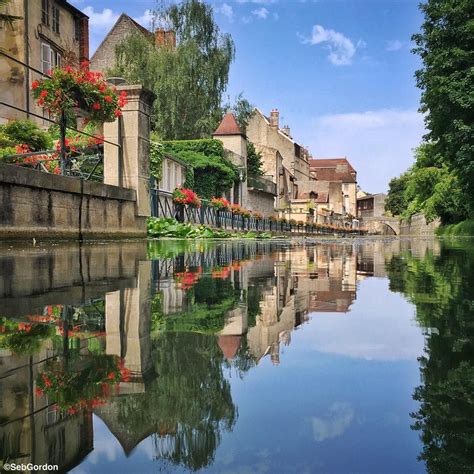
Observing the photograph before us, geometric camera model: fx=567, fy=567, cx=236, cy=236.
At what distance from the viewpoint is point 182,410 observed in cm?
133

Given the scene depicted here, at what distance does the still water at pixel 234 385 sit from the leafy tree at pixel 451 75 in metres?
21.1

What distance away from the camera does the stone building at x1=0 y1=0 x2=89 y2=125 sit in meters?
25.7

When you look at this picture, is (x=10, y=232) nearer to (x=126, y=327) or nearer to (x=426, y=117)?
(x=126, y=327)

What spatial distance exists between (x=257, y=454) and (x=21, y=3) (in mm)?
28918

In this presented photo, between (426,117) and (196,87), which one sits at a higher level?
(196,87)

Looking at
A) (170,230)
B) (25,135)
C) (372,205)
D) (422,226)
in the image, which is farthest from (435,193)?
(372,205)

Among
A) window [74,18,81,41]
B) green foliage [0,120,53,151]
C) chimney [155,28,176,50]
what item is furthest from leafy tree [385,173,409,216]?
green foliage [0,120,53,151]

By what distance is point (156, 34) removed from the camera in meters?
36.9

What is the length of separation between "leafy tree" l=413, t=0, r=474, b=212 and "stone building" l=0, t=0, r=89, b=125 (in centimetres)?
1536

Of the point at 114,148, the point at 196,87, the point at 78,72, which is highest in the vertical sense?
the point at 196,87

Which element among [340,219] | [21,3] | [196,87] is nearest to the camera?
[21,3]

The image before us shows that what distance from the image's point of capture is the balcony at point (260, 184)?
45.0 metres

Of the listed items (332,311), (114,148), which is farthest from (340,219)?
(332,311)

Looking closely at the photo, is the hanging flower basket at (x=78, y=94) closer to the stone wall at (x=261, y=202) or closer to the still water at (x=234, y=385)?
the still water at (x=234, y=385)
